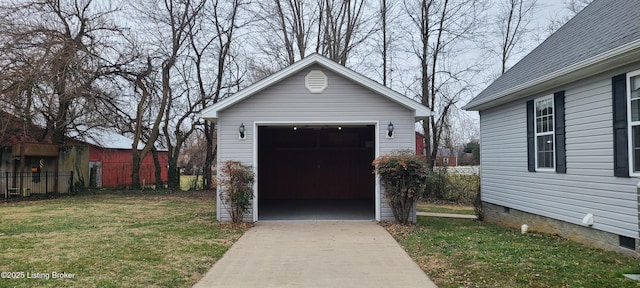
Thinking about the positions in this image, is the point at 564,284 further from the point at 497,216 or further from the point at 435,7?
the point at 435,7

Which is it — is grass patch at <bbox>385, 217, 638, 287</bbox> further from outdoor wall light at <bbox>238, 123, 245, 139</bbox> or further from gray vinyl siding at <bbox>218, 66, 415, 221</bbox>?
outdoor wall light at <bbox>238, 123, 245, 139</bbox>

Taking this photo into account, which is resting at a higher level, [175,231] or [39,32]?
[39,32]

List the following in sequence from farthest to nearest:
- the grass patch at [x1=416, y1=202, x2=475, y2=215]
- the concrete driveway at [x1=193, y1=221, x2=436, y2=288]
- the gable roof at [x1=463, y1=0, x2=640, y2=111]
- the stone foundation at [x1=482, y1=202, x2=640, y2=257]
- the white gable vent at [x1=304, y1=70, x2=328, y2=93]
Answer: the grass patch at [x1=416, y1=202, x2=475, y2=215] → the white gable vent at [x1=304, y1=70, x2=328, y2=93] → the stone foundation at [x1=482, y1=202, x2=640, y2=257] → the gable roof at [x1=463, y1=0, x2=640, y2=111] → the concrete driveway at [x1=193, y1=221, x2=436, y2=288]

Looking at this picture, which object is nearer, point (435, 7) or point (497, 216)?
point (497, 216)

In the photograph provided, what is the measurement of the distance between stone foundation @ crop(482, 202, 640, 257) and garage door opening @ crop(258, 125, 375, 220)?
5.31 m

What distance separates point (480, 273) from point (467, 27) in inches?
703

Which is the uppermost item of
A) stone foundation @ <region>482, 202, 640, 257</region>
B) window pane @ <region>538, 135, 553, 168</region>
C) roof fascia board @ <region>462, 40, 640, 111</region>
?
roof fascia board @ <region>462, 40, 640, 111</region>

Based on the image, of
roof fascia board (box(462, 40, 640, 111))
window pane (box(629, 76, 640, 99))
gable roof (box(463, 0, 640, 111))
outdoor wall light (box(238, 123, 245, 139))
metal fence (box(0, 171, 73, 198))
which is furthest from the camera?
metal fence (box(0, 171, 73, 198))

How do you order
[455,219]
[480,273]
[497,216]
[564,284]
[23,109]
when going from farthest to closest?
[23,109] < [455,219] < [497,216] < [480,273] < [564,284]

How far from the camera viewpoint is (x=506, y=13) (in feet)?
71.8

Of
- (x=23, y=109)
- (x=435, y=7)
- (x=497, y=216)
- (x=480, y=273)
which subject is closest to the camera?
(x=480, y=273)

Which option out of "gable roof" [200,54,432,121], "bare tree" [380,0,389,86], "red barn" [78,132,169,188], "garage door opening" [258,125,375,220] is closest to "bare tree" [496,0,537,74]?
"bare tree" [380,0,389,86]

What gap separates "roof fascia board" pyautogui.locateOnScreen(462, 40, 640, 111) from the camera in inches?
239

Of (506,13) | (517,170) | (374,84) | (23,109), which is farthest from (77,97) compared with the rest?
(506,13)
